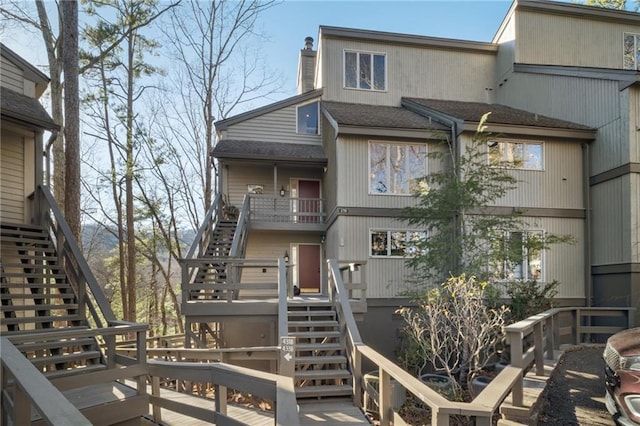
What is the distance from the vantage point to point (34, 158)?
7.93 meters

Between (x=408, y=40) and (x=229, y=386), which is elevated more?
(x=408, y=40)

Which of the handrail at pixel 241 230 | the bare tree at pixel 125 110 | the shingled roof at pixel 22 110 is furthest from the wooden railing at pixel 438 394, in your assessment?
the bare tree at pixel 125 110

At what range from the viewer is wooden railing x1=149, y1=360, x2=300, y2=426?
2.53 m

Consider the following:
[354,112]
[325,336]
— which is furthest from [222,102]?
[325,336]

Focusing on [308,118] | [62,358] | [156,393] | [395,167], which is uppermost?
[308,118]

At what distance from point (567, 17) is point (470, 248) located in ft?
38.4

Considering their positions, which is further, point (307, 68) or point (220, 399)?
point (307, 68)

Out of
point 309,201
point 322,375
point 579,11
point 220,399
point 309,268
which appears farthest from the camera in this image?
point 579,11

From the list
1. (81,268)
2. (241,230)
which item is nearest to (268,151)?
(241,230)

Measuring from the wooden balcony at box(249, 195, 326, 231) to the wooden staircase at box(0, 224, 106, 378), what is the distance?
6141 mm

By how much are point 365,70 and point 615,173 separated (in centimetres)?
890

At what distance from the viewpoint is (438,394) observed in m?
3.25

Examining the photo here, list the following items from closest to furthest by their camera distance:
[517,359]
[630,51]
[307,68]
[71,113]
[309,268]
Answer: [517,359] → [71,113] → [309,268] → [630,51] → [307,68]

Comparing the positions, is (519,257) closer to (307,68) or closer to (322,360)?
(322,360)
